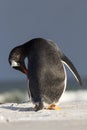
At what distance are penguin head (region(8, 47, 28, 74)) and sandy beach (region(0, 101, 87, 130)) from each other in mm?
557

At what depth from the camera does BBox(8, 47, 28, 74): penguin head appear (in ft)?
28.9

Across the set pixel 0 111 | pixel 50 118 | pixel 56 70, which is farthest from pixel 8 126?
pixel 56 70

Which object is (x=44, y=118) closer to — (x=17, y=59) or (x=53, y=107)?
(x=53, y=107)

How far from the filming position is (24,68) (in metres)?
8.80

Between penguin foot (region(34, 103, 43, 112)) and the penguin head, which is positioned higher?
the penguin head

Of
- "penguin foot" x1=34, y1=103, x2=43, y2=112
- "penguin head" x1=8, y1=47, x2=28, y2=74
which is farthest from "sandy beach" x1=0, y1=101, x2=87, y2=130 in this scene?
"penguin head" x1=8, y1=47, x2=28, y2=74

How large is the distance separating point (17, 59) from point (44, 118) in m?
1.84

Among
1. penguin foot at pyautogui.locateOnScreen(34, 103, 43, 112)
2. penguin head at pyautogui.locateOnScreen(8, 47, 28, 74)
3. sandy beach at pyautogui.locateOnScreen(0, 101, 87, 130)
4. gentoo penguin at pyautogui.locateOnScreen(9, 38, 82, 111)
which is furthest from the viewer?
penguin head at pyautogui.locateOnScreen(8, 47, 28, 74)

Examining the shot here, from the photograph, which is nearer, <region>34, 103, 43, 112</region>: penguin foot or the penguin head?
<region>34, 103, 43, 112</region>: penguin foot

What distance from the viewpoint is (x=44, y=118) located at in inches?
281

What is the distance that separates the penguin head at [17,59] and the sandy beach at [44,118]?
0.56 metres

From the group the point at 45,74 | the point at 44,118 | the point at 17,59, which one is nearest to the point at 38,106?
the point at 45,74

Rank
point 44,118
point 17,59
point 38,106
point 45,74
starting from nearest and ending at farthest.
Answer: point 44,118, point 38,106, point 45,74, point 17,59

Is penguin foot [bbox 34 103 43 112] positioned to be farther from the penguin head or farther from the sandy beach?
the penguin head
